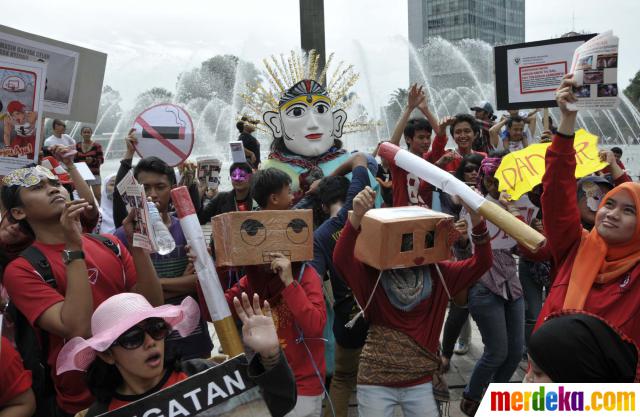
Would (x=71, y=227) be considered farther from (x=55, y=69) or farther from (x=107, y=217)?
(x=107, y=217)

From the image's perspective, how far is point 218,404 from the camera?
70.5 inches

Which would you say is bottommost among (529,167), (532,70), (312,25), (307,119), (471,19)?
(529,167)

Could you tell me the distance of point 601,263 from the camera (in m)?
2.40

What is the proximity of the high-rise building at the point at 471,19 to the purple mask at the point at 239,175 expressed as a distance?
158 feet

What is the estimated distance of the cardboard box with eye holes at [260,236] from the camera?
2525mm

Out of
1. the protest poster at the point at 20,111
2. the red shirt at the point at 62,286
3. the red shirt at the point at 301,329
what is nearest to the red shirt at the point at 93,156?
the protest poster at the point at 20,111

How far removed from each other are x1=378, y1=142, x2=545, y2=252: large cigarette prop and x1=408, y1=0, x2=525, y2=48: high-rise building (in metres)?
49.5

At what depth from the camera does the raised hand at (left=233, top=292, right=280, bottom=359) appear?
6.13 ft

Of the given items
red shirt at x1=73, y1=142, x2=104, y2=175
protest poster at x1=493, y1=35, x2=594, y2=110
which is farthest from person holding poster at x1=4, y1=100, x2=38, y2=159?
red shirt at x1=73, y1=142, x2=104, y2=175

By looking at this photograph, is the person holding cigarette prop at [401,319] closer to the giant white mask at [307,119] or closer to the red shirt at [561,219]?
the red shirt at [561,219]

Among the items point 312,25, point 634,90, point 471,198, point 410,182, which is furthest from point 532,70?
point 634,90

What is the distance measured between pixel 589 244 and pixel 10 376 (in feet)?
8.09

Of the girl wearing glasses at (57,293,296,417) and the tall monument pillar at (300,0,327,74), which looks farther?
the tall monument pillar at (300,0,327,74)

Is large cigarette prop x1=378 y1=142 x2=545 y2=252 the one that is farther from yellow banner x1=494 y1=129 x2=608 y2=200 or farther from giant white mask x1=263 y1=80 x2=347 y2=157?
giant white mask x1=263 y1=80 x2=347 y2=157
